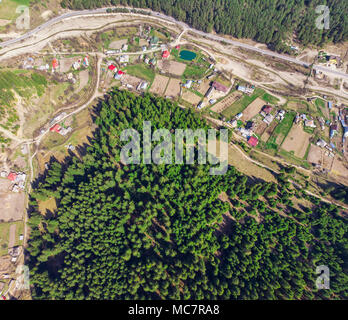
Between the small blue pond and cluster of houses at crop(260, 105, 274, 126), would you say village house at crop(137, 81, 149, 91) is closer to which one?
the small blue pond

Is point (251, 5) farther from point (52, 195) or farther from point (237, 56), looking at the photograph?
point (52, 195)

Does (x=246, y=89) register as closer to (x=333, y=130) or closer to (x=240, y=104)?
(x=240, y=104)

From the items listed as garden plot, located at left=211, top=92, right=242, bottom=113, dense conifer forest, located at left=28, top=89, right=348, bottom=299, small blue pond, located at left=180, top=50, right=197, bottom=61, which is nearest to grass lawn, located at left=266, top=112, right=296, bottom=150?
dense conifer forest, located at left=28, top=89, right=348, bottom=299

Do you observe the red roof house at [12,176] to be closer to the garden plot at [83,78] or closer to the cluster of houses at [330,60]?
the garden plot at [83,78]

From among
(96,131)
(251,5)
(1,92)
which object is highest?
(251,5)

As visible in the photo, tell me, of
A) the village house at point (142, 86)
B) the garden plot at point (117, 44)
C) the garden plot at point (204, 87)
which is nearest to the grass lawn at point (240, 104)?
the garden plot at point (204, 87)

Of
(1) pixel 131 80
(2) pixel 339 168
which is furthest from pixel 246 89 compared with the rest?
(1) pixel 131 80
